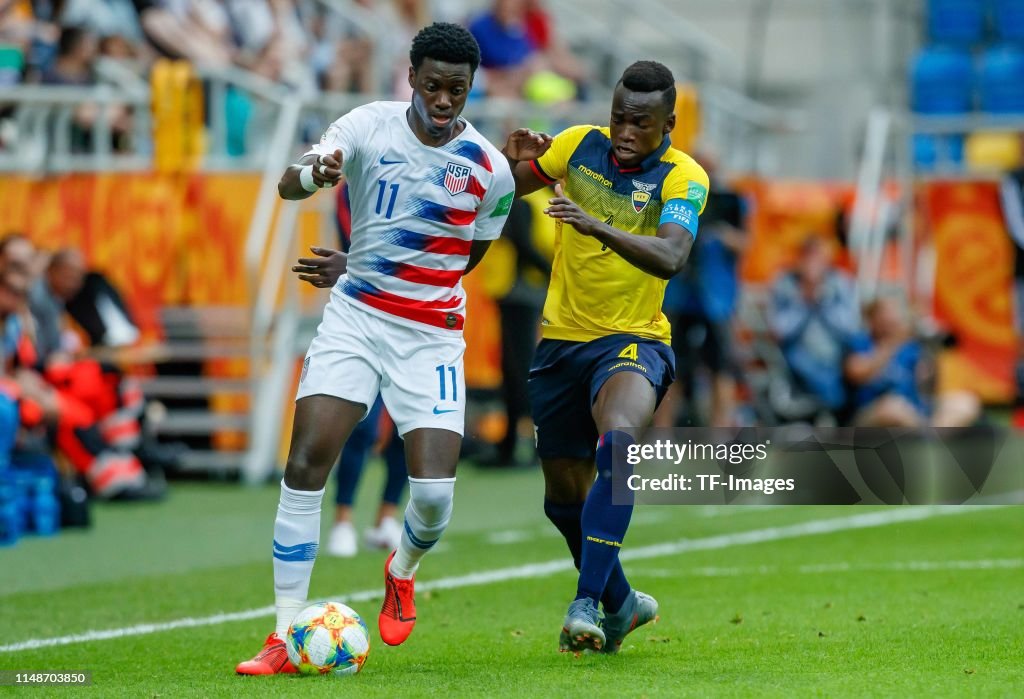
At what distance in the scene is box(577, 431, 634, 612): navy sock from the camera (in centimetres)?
709

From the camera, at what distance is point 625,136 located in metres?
7.43

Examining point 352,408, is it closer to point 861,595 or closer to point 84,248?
point 861,595

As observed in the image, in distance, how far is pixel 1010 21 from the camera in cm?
2739

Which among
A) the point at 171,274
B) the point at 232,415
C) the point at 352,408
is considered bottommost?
the point at 232,415

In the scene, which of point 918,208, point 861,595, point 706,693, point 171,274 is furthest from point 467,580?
point 918,208

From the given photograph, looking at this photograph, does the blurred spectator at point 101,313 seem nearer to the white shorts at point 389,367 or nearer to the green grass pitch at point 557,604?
the green grass pitch at point 557,604

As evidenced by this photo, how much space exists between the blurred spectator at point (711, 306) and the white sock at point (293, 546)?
9.30 metres

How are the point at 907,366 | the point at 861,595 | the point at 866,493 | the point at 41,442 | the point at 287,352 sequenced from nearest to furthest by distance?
the point at 861,595 < the point at 866,493 < the point at 41,442 < the point at 287,352 < the point at 907,366

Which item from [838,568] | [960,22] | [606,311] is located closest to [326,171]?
[606,311]

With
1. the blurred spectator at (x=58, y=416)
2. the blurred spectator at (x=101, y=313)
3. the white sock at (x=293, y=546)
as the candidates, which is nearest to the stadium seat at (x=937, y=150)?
the blurred spectator at (x=101, y=313)

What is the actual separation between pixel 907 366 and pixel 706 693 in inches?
460

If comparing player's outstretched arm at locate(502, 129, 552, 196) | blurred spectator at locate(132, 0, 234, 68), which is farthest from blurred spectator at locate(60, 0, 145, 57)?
player's outstretched arm at locate(502, 129, 552, 196)

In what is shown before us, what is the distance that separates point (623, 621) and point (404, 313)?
152cm

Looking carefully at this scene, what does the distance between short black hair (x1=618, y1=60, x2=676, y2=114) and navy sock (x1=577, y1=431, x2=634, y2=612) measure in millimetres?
1389
